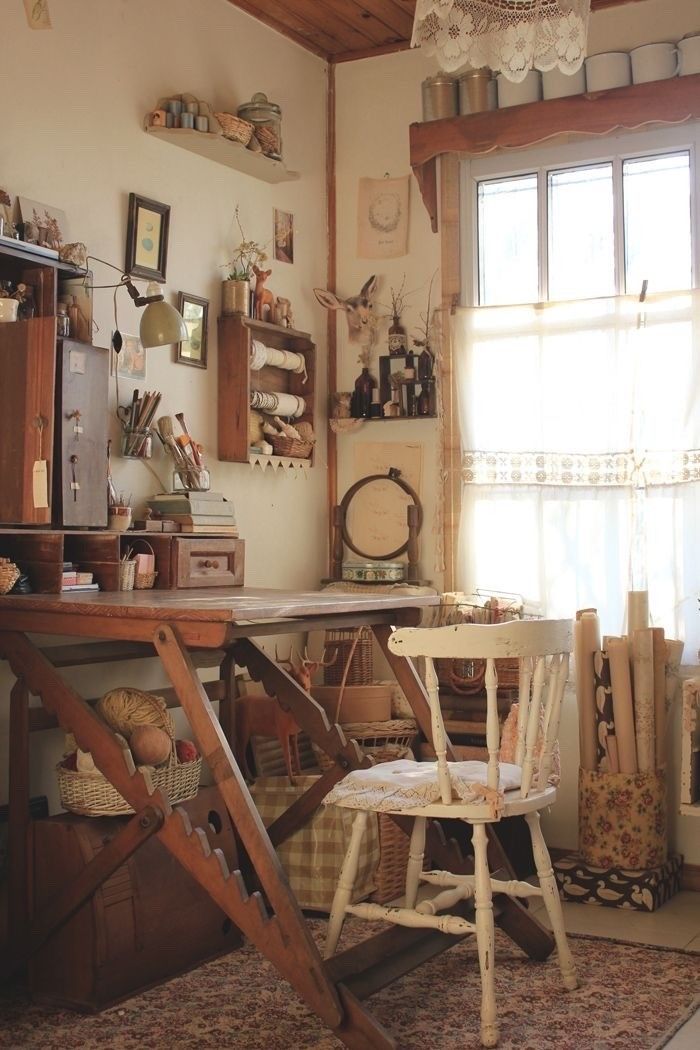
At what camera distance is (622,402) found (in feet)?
14.6

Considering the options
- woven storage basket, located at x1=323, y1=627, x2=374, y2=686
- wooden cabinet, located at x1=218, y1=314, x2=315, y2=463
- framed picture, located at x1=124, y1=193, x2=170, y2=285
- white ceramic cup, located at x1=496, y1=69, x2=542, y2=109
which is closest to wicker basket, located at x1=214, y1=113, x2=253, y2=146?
framed picture, located at x1=124, y1=193, x2=170, y2=285

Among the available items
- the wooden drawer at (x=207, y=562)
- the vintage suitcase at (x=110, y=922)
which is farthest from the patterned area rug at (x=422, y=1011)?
the wooden drawer at (x=207, y=562)

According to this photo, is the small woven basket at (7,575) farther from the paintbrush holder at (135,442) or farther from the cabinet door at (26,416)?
the paintbrush holder at (135,442)

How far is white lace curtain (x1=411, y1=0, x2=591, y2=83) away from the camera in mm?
2754

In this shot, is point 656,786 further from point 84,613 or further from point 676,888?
point 84,613

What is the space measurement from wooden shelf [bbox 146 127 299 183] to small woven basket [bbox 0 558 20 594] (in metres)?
1.80

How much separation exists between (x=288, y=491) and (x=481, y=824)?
7.77ft

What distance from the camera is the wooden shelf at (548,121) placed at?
434 centimetres

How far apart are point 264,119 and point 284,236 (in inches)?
21.5

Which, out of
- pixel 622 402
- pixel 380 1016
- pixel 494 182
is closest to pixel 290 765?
pixel 380 1016

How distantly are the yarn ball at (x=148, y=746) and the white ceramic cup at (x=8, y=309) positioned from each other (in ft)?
4.06

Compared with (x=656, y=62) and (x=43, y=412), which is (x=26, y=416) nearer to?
(x=43, y=412)

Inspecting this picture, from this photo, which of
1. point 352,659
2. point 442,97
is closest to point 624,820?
point 352,659

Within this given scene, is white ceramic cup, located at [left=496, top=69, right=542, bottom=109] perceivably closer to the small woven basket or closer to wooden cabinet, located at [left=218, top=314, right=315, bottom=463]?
wooden cabinet, located at [left=218, top=314, right=315, bottom=463]
